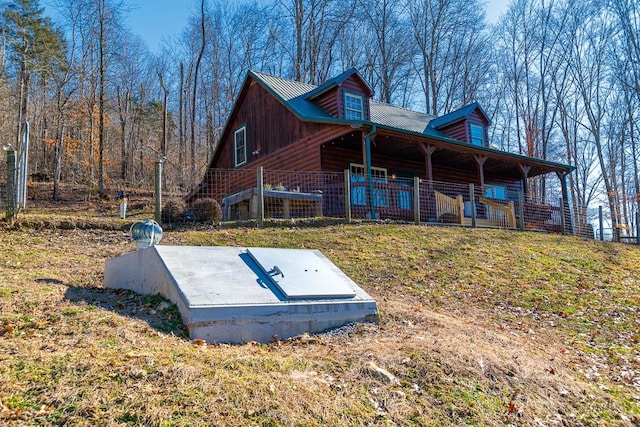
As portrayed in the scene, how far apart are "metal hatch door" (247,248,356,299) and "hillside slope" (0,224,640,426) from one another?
0.51 metres

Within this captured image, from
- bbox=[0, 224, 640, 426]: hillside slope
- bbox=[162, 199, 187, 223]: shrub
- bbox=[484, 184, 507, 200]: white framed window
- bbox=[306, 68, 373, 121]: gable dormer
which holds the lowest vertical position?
bbox=[0, 224, 640, 426]: hillside slope

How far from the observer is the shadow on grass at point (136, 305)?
4180 mm

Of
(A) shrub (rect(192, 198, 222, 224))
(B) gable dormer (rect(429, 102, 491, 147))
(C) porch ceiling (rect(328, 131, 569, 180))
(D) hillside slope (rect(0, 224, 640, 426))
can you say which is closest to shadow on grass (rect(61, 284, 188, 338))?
(D) hillside slope (rect(0, 224, 640, 426))

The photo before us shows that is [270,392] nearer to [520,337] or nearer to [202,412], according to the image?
[202,412]

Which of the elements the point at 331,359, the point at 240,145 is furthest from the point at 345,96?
the point at 331,359

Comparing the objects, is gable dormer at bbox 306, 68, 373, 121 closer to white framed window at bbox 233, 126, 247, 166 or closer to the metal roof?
the metal roof

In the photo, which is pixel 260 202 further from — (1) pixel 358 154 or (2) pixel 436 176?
(2) pixel 436 176

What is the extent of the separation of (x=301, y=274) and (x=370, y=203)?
28.5 ft

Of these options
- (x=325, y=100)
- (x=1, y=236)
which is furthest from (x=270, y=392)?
(x=325, y=100)

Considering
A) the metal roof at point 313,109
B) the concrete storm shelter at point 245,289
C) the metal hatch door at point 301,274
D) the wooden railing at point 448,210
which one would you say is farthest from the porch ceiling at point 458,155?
the concrete storm shelter at point 245,289

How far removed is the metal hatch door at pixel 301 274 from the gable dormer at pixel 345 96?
445 inches

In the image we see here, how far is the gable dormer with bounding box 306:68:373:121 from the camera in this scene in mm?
16578

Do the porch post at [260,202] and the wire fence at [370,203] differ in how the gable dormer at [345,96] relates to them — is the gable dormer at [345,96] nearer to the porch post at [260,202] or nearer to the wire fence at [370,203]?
the wire fence at [370,203]

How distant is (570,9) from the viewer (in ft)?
93.6
